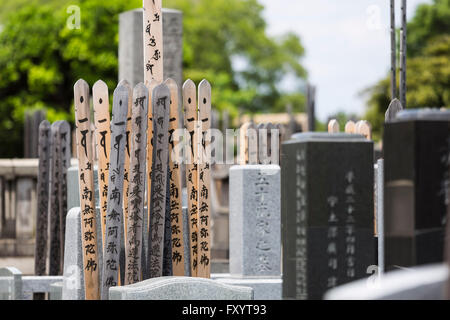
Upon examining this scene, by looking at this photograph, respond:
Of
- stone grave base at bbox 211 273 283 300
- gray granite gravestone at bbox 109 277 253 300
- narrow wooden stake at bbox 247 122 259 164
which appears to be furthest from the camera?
narrow wooden stake at bbox 247 122 259 164

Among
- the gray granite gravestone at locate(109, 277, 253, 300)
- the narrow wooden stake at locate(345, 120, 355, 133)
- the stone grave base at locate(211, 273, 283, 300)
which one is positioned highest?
the narrow wooden stake at locate(345, 120, 355, 133)

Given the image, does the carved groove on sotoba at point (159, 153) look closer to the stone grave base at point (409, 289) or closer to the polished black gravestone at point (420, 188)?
the polished black gravestone at point (420, 188)

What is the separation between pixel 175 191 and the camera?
34.5 ft

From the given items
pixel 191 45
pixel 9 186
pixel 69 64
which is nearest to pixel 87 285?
pixel 9 186

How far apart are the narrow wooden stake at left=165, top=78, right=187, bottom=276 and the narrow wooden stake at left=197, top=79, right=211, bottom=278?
301mm

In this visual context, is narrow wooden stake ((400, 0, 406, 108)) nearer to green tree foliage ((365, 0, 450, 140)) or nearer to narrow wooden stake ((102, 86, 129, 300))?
narrow wooden stake ((102, 86, 129, 300))

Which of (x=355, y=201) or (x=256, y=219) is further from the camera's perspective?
(x=256, y=219)

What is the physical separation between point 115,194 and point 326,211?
295 cm

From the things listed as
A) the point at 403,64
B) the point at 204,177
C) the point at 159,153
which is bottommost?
the point at 204,177

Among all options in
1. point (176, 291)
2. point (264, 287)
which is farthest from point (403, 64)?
point (176, 291)

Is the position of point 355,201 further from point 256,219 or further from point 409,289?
point 256,219

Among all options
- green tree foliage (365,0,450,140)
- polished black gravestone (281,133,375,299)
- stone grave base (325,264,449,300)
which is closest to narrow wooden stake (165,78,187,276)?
polished black gravestone (281,133,375,299)

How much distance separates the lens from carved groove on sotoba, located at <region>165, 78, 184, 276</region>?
1036 centimetres

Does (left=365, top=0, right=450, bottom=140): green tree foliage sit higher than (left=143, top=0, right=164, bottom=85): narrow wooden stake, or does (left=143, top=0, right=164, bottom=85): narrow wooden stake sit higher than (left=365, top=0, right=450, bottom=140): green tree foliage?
(left=365, top=0, right=450, bottom=140): green tree foliage
